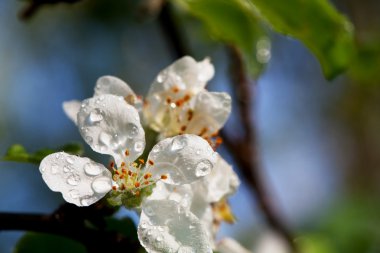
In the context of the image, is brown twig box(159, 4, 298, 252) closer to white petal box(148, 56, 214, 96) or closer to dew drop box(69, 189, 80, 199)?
white petal box(148, 56, 214, 96)

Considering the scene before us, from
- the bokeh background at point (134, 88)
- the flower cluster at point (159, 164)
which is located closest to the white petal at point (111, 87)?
the flower cluster at point (159, 164)

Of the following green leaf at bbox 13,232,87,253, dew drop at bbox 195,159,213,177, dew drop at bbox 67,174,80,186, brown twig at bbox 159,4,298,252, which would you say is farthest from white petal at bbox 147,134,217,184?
brown twig at bbox 159,4,298,252

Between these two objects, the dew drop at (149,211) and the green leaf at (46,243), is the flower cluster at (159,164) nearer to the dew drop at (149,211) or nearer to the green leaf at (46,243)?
the dew drop at (149,211)

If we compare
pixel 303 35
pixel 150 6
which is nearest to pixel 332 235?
pixel 150 6

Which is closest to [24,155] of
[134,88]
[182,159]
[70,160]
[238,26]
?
[70,160]

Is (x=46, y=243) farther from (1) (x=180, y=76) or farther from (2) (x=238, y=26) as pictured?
(2) (x=238, y=26)
